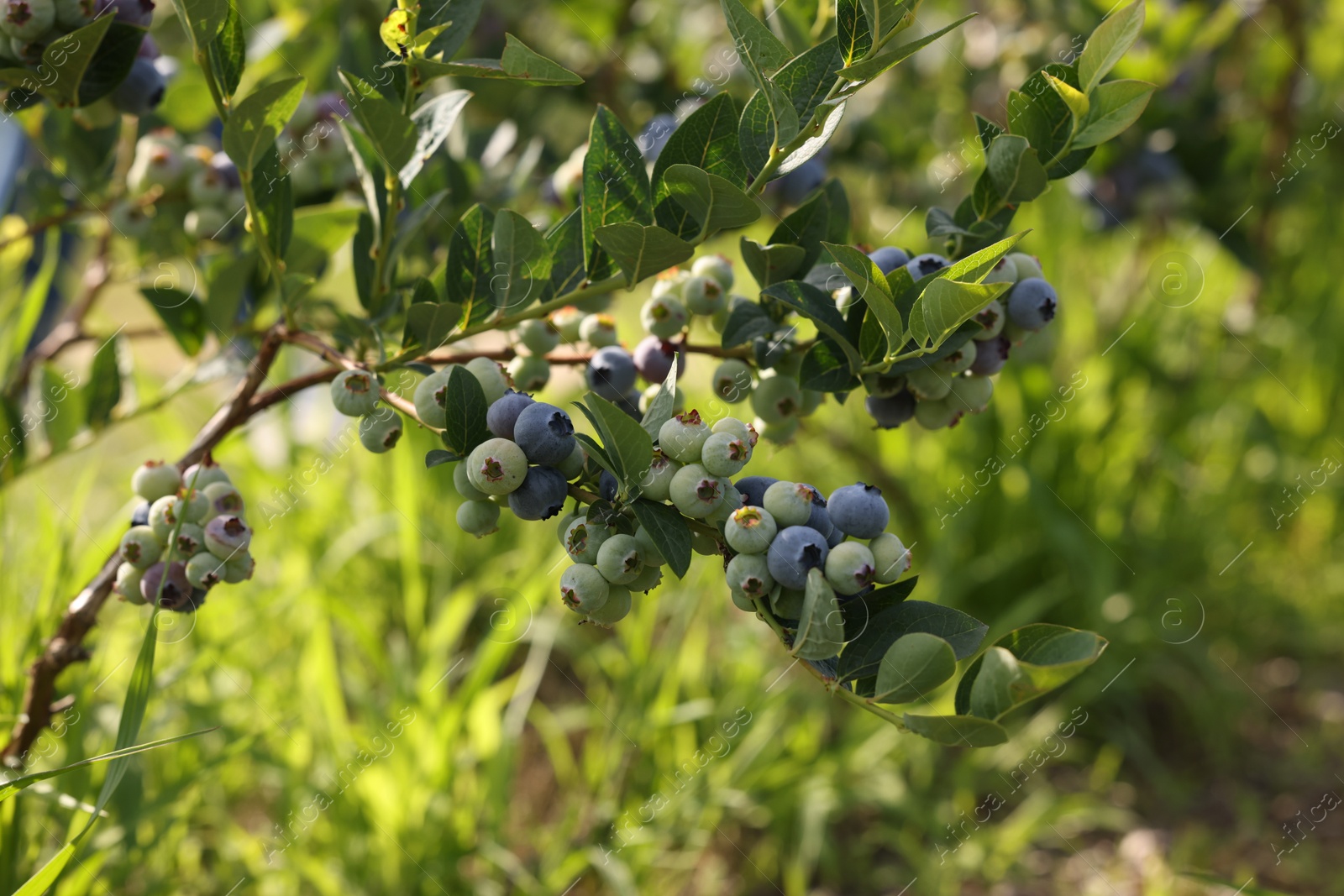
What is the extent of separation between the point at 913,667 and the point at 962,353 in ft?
0.75

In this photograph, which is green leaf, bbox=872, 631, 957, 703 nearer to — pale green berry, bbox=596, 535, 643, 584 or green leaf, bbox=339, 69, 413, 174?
pale green berry, bbox=596, 535, 643, 584

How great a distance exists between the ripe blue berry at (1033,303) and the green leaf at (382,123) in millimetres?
432

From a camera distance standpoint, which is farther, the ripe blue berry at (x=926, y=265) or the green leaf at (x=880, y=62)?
the ripe blue berry at (x=926, y=265)

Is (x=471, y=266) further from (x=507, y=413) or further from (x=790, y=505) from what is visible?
(x=790, y=505)

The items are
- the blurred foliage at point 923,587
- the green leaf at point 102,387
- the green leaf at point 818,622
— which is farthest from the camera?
the blurred foliage at point 923,587

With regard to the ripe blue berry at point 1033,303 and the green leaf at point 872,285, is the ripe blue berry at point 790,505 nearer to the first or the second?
the green leaf at point 872,285

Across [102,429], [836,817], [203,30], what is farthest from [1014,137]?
[836,817]

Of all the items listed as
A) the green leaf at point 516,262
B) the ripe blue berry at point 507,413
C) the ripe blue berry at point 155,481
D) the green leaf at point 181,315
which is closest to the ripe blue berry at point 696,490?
the ripe blue berry at point 507,413

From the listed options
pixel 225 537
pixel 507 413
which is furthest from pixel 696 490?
pixel 225 537

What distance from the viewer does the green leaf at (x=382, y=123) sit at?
59cm

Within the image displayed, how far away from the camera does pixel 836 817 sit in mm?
1709

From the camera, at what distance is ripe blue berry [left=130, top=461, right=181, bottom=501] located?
2.27 ft

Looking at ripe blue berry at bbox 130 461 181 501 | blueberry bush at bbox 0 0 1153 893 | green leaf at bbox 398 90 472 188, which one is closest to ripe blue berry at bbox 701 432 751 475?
blueberry bush at bbox 0 0 1153 893

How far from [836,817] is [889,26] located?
150 cm
